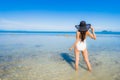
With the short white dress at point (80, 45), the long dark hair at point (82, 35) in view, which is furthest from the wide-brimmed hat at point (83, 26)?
the short white dress at point (80, 45)

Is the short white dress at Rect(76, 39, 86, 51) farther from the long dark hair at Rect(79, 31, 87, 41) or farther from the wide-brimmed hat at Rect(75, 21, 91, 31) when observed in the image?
the wide-brimmed hat at Rect(75, 21, 91, 31)

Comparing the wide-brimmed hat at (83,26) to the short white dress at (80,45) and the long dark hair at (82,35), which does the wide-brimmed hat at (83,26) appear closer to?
the long dark hair at (82,35)

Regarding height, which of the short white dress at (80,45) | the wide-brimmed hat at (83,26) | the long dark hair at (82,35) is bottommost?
the short white dress at (80,45)

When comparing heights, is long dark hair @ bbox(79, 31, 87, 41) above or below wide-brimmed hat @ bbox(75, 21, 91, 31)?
below

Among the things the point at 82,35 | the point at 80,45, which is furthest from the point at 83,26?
the point at 80,45

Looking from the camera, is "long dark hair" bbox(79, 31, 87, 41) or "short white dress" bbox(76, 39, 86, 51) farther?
"short white dress" bbox(76, 39, 86, 51)

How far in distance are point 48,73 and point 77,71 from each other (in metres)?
1.61

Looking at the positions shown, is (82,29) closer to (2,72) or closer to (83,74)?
(83,74)

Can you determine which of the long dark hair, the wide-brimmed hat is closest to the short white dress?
the long dark hair

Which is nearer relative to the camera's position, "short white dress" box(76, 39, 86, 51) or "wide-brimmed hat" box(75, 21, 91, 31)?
"wide-brimmed hat" box(75, 21, 91, 31)

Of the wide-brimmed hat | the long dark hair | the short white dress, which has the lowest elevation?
the short white dress

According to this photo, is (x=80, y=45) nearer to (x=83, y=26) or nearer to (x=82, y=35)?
(x=82, y=35)

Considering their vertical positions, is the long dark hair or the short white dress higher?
the long dark hair

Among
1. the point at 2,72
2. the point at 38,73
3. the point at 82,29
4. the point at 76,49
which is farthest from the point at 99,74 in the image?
the point at 2,72
